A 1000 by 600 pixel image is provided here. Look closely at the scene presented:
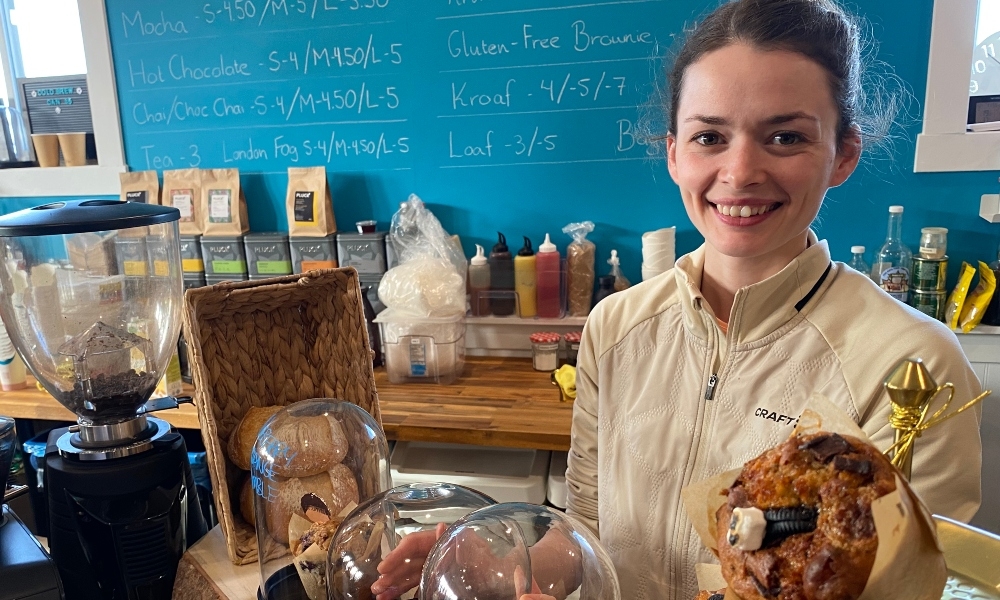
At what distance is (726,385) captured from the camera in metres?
0.91

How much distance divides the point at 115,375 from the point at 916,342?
3.57 ft

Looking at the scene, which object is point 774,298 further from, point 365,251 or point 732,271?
point 365,251

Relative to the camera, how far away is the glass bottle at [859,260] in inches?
74.4

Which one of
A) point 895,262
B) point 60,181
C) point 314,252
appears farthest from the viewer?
point 60,181

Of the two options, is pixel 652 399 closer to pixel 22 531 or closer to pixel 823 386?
pixel 823 386

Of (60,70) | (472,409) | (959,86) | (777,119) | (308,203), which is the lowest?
(472,409)

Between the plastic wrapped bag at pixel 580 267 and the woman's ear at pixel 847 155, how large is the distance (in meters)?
1.17

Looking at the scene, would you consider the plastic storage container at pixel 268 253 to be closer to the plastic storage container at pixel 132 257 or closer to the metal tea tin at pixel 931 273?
the plastic storage container at pixel 132 257

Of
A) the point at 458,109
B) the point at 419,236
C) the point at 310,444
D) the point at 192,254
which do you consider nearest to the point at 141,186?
the point at 192,254

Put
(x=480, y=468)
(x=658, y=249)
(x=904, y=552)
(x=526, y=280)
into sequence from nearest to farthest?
(x=904, y=552) → (x=480, y=468) → (x=658, y=249) → (x=526, y=280)

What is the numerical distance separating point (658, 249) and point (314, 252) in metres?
1.08

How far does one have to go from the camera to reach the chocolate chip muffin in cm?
33

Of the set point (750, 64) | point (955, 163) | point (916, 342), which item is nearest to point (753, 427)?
point (916, 342)

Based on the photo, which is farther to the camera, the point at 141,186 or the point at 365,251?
the point at 141,186
